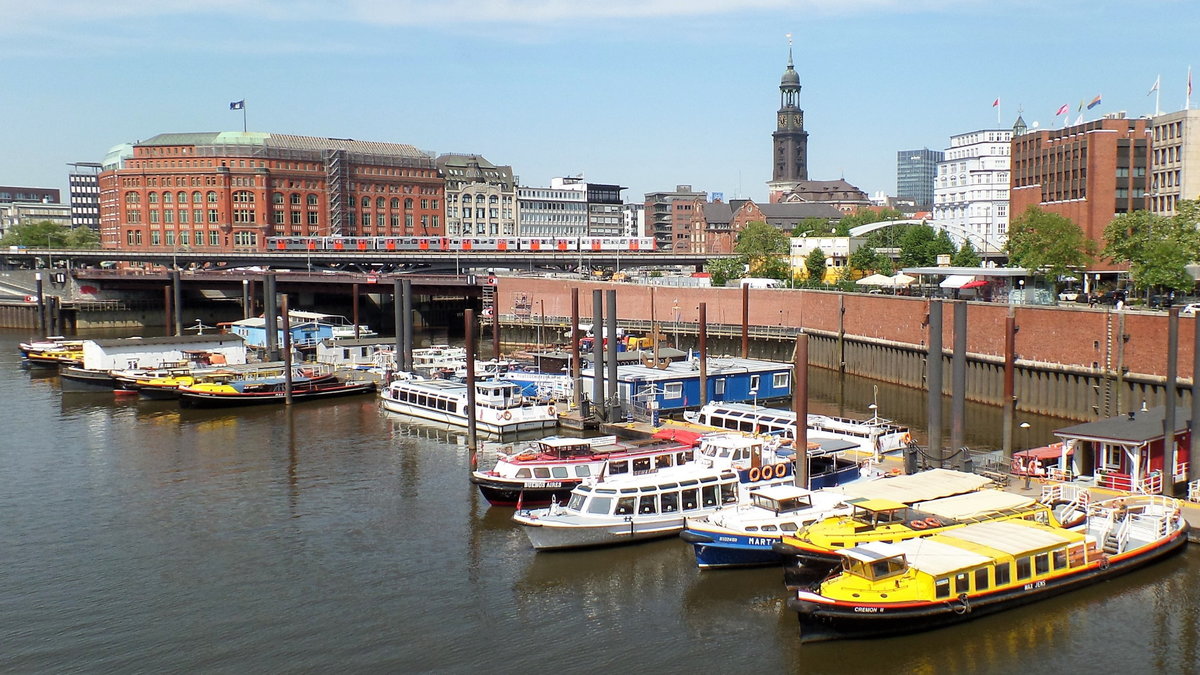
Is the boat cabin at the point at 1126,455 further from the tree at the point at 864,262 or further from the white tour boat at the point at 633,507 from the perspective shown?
the tree at the point at 864,262

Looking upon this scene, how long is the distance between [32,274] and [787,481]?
126953mm

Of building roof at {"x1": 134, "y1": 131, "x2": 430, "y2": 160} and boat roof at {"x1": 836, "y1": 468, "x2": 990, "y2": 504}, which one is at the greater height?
building roof at {"x1": 134, "y1": 131, "x2": 430, "y2": 160}

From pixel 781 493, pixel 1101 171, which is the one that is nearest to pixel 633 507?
pixel 781 493

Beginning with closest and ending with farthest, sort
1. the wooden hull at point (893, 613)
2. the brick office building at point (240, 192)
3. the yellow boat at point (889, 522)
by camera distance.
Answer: the wooden hull at point (893, 613) → the yellow boat at point (889, 522) → the brick office building at point (240, 192)

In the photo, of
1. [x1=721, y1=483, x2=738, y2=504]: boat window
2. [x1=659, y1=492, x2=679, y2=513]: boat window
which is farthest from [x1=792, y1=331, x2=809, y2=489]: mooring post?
[x1=659, y1=492, x2=679, y2=513]: boat window

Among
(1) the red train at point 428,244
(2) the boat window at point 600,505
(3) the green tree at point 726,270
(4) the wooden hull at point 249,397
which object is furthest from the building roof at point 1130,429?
(1) the red train at point 428,244

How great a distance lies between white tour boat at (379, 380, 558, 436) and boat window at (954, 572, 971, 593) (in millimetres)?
30852

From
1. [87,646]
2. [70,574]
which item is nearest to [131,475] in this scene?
[70,574]

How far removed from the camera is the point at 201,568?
35.9 metres

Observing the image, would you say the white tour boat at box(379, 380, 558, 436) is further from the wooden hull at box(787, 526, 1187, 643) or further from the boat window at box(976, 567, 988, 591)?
the boat window at box(976, 567, 988, 591)

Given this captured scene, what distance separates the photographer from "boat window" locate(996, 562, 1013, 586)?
29484mm

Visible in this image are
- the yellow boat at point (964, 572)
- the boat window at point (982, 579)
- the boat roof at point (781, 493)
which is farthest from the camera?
the boat roof at point (781, 493)

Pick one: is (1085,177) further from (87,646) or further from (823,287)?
(87,646)

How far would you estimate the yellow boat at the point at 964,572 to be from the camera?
28.0 m
